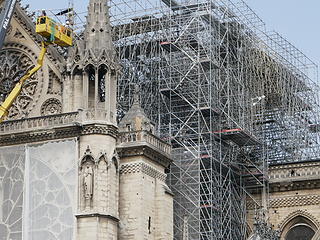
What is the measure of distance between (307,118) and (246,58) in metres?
8.79

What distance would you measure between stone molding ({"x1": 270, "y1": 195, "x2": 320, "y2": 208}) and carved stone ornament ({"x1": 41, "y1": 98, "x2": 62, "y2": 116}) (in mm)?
13462

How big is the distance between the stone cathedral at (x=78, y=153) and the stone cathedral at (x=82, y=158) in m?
0.04

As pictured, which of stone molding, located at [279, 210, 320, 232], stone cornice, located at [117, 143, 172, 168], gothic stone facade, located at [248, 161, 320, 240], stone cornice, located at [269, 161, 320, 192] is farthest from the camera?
stone cornice, located at [269, 161, 320, 192]

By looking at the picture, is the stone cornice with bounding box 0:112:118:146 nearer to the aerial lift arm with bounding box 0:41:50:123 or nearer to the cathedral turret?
the cathedral turret

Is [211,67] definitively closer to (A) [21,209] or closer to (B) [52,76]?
(B) [52,76]

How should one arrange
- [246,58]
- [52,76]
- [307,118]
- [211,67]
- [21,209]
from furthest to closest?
[307,118] < [246,58] < [211,67] < [52,76] < [21,209]

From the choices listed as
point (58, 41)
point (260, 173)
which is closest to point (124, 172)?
point (58, 41)

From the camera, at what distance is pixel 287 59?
62.9 meters

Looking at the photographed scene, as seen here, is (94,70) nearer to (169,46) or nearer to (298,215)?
(169,46)

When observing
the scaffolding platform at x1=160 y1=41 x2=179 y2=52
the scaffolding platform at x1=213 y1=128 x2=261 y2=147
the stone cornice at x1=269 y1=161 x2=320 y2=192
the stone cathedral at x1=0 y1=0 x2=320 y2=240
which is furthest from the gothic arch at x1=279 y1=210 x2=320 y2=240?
the scaffolding platform at x1=160 y1=41 x2=179 y2=52

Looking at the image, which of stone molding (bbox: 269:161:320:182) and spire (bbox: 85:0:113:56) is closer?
spire (bbox: 85:0:113:56)

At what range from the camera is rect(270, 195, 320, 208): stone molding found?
5209 centimetres

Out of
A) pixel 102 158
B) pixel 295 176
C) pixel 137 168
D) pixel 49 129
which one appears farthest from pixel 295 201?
pixel 49 129

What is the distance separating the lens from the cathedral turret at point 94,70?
4439cm
